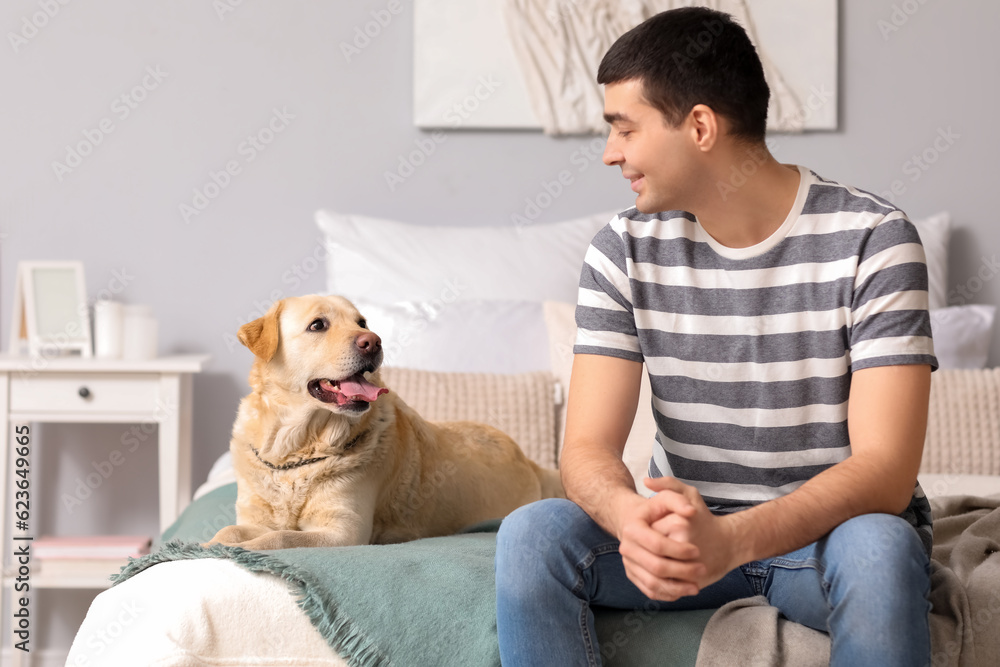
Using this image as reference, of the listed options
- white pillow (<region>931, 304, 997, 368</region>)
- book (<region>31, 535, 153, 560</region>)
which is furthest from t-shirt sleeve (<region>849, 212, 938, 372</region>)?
book (<region>31, 535, 153, 560</region>)

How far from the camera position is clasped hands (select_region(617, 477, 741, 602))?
0.95m

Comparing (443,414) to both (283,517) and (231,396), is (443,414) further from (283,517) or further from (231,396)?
(231,396)

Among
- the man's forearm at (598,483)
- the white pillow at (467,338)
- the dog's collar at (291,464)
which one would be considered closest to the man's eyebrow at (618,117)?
the man's forearm at (598,483)

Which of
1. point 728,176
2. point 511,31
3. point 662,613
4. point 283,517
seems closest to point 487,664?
point 662,613

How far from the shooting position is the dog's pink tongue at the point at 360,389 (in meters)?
1.42

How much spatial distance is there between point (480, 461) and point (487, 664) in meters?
0.62

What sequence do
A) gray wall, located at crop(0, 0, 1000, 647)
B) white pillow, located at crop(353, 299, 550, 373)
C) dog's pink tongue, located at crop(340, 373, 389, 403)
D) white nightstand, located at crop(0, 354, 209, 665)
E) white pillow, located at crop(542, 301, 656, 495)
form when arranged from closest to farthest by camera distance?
1. dog's pink tongue, located at crop(340, 373, 389, 403)
2. white pillow, located at crop(542, 301, 656, 495)
3. white pillow, located at crop(353, 299, 550, 373)
4. white nightstand, located at crop(0, 354, 209, 665)
5. gray wall, located at crop(0, 0, 1000, 647)

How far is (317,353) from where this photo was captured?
1.45 meters

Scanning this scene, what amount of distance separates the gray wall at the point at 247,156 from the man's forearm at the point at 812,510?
193cm

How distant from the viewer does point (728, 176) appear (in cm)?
125

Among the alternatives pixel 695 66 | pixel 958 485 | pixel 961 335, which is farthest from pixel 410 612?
pixel 961 335

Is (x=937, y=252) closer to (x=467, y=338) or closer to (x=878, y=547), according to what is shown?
(x=467, y=338)

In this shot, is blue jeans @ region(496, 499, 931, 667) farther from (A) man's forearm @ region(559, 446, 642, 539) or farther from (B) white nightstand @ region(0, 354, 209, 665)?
(B) white nightstand @ region(0, 354, 209, 665)

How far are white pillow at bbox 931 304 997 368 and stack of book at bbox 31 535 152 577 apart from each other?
235cm
